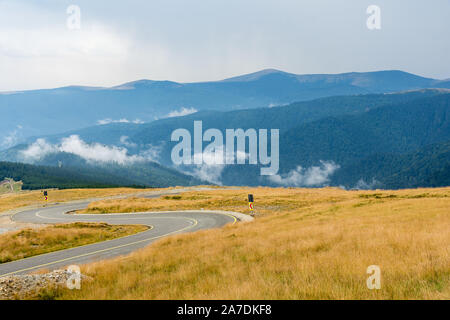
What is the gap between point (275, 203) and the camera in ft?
147

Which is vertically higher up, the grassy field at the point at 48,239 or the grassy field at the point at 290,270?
the grassy field at the point at 290,270

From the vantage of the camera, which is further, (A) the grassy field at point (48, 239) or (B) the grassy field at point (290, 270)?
(A) the grassy field at point (48, 239)

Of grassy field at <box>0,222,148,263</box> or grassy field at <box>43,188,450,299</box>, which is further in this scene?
grassy field at <box>0,222,148,263</box>

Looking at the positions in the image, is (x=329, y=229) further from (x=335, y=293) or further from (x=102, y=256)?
(x=102, y=256)

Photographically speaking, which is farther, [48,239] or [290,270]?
[48,239]

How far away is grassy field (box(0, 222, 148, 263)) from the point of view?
72.8ft

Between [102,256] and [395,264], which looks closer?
[395,264]

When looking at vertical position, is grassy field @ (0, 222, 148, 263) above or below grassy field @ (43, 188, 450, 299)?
below

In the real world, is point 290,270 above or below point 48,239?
above

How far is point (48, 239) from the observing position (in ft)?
83.7

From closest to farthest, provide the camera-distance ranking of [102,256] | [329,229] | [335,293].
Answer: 1. [335,293]
2. [329,229]
3. [102,256]

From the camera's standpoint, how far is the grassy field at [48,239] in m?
22.2
